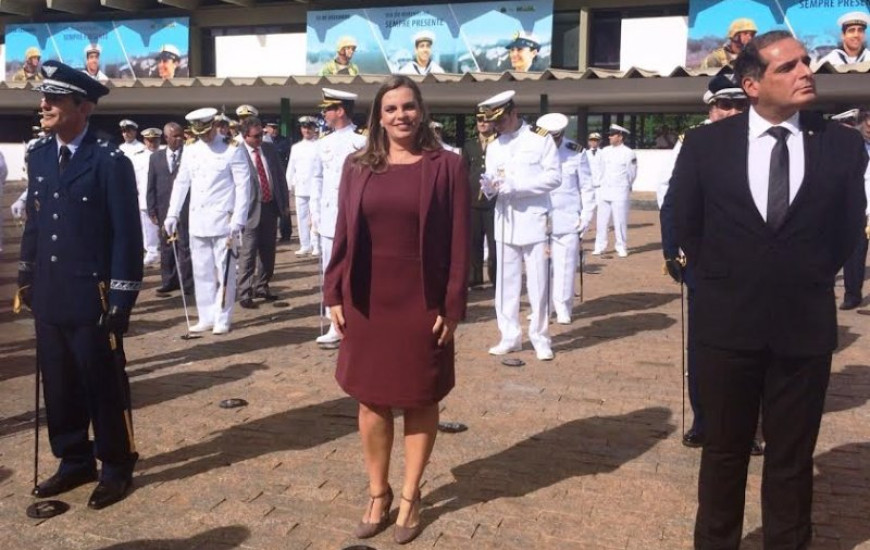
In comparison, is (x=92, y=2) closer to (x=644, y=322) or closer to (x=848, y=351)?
(x=644, y=322)

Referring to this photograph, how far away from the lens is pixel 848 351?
24.6 feet

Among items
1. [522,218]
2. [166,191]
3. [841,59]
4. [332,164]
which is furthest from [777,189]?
[841,59]

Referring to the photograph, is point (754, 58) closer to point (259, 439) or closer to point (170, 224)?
point (259, 439)

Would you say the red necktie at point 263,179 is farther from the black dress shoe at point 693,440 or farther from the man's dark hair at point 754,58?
the man's dark hair at point 754,58

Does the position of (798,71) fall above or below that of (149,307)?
above

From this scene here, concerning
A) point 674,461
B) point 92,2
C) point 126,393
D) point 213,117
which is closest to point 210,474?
point 126,393

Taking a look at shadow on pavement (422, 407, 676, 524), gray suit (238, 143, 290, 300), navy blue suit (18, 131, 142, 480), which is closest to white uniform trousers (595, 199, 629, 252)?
gray suit (238, 143, 290, 300)

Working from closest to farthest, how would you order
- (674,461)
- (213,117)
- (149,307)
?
(674,461)
(213,117)
(149,307)

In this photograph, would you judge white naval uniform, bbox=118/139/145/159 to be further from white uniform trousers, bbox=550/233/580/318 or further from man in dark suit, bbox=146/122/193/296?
white uniform trousers, bbox=550/233/580/318

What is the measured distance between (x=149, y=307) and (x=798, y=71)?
769 centimetres

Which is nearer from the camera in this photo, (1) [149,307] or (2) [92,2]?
(1) [149,307]

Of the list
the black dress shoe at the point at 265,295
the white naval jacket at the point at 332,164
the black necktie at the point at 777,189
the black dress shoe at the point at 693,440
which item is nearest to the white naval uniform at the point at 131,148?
the black dress shoe at the point at 265,295

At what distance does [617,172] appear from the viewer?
14008 millimetres

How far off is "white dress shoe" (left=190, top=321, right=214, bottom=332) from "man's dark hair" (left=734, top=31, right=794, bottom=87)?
234 inches
